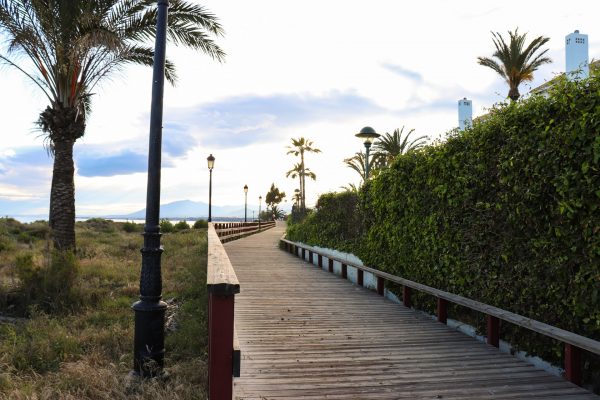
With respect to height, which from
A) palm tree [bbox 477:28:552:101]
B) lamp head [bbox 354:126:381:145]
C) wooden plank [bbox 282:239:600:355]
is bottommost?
wooden plank [bbox 282:239:600:355]

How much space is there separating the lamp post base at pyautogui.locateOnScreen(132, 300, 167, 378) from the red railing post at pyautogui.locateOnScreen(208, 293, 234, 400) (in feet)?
5.79

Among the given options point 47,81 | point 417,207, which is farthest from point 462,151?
point 47,81

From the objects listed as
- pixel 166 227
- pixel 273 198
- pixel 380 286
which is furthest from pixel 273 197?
pixel 380 286

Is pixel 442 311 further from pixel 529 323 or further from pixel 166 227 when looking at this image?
pixel 166 227

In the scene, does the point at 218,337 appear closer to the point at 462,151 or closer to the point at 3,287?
the point at 462,151

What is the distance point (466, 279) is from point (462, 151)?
1.73 m

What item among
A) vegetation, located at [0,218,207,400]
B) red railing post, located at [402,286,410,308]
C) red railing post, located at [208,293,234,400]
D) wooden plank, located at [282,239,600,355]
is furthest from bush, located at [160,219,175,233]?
red railing post, located at [208,293,234,400]

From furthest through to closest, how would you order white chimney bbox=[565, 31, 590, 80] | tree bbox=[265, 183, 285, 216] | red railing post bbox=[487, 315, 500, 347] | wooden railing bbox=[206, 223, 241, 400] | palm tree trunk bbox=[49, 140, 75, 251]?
tree bbox=[265, 183, 285, 216], white chimney bbox=[565, 31, 590, 80], palm tree trunk bbox=[49, 140, 75, 251], red railing post bbox=[487, 315, 500, 347], wooden railing bbox=[206, 223, 241, 400]

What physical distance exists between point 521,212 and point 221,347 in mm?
3516

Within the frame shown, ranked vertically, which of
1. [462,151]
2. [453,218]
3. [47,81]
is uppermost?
[47,81]

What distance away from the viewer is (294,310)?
754cm

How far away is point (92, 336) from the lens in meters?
7.73

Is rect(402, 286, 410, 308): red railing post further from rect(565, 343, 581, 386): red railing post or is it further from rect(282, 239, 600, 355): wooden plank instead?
rect(565, 343, 581, 386): red railing post

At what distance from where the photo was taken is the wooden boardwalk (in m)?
4.14
